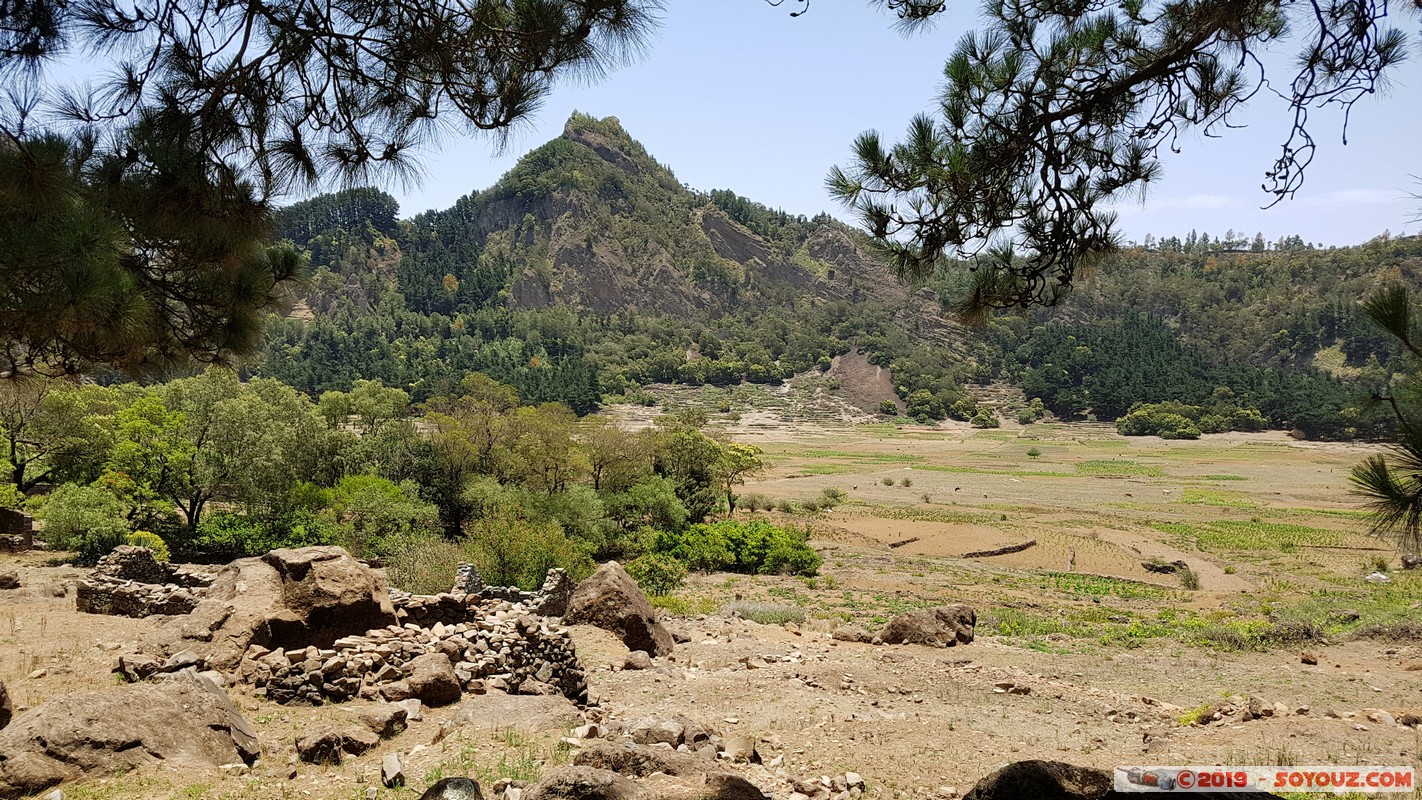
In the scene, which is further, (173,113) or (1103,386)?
(1103,386)

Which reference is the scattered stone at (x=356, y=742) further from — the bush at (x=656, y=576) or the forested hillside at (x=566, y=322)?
the forested hillside at (x=566, y=322)

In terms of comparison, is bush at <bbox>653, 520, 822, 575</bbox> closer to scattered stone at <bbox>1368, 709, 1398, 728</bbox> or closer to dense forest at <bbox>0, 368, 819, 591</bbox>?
dense forest at <bbox>0, 368, 819, 591</bbox>

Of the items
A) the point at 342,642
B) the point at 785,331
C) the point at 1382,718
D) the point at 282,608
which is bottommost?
the point at 1382,718

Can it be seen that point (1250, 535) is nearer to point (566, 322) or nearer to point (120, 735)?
point (120, 735)

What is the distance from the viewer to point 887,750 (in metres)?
7.96

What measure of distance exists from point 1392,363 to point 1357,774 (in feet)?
16.5

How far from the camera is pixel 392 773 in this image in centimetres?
613

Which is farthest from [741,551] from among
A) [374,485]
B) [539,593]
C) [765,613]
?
[539,593]

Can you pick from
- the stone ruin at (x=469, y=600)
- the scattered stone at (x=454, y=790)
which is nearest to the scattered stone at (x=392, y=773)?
the scattered stone at (x=454, y=790)

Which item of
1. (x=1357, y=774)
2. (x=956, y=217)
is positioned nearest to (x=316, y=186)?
(x=956, y=217)

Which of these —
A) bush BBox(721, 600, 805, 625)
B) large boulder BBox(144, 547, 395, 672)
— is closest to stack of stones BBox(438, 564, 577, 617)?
large boulder BBox(144, 547, 395, 672)

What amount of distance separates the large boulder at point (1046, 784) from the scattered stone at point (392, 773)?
4.39m

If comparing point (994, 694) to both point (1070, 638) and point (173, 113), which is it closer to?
point (1070, 638)

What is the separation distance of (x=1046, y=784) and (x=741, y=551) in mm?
23876
